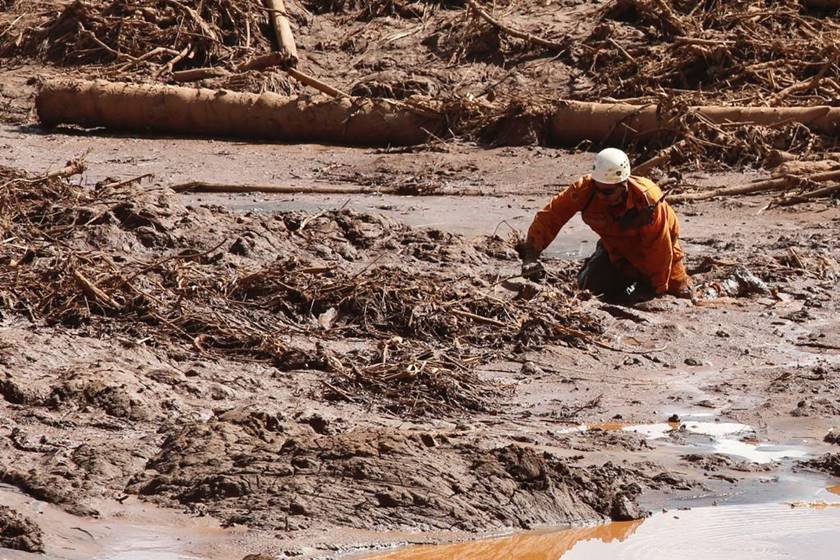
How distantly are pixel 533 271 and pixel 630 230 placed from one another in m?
0.63

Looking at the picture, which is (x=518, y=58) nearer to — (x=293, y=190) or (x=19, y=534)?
(x=293, y=190)

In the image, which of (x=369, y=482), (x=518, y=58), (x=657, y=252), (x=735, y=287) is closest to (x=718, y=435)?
(x=369, y=482)

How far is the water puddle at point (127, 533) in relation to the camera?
17.0 ft

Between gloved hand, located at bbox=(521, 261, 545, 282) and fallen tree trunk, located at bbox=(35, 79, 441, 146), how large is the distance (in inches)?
202

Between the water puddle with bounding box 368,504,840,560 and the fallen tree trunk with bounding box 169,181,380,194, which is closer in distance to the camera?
the water puddle with bounding box 368,504,840,560

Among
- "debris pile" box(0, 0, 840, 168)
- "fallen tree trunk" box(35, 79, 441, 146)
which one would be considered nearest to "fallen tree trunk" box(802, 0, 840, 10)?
"debris pile" box(0, 0, 840, 168)

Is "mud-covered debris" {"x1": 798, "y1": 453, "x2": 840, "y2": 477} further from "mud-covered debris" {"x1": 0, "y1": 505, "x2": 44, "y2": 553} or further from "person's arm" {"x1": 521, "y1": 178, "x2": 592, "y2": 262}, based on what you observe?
"mud-covered debris" {"x1": 0, "y1": 505, "x2": 44, "y2": 553}

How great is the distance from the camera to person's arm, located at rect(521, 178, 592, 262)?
943cm

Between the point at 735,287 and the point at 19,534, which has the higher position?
the point at 19,534

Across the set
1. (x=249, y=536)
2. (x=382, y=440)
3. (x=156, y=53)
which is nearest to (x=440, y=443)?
(x=382, y=440)

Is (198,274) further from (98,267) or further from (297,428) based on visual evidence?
(297,428)

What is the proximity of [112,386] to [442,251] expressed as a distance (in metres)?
3.77

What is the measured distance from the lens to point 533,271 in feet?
31.3

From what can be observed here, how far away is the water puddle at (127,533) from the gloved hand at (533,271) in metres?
4.33
